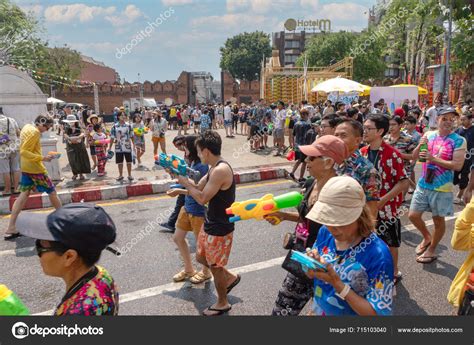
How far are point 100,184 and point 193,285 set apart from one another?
5.27 m

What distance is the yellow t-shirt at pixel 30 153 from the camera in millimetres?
5691

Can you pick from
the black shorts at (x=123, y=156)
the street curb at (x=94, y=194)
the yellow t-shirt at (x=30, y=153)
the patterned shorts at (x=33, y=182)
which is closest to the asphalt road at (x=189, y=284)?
the patterned shorts at (x=33, y=182)

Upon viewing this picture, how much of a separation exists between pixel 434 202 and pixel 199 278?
284 centimetres

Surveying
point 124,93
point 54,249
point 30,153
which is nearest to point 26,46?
point 124,93

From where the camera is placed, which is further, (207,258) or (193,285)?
(193,285)

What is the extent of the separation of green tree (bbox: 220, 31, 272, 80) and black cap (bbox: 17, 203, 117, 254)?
207 feet

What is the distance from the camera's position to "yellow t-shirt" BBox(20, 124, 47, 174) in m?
5.69

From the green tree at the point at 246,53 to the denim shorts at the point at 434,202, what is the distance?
6015 centimetres

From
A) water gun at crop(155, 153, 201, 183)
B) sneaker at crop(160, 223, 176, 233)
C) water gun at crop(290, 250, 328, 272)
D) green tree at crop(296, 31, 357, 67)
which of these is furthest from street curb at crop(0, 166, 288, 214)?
green tree at crop(296, 31, 357, 67)

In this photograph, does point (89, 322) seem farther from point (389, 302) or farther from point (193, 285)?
point (193, 285)

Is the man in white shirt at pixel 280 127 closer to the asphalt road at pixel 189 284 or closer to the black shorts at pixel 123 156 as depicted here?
the black shorts at pixel 123 156

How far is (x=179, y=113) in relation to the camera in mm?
22109

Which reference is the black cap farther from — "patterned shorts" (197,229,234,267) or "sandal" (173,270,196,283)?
"sandal" (173,270,196,283)

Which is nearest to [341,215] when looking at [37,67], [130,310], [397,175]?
[397,175]
